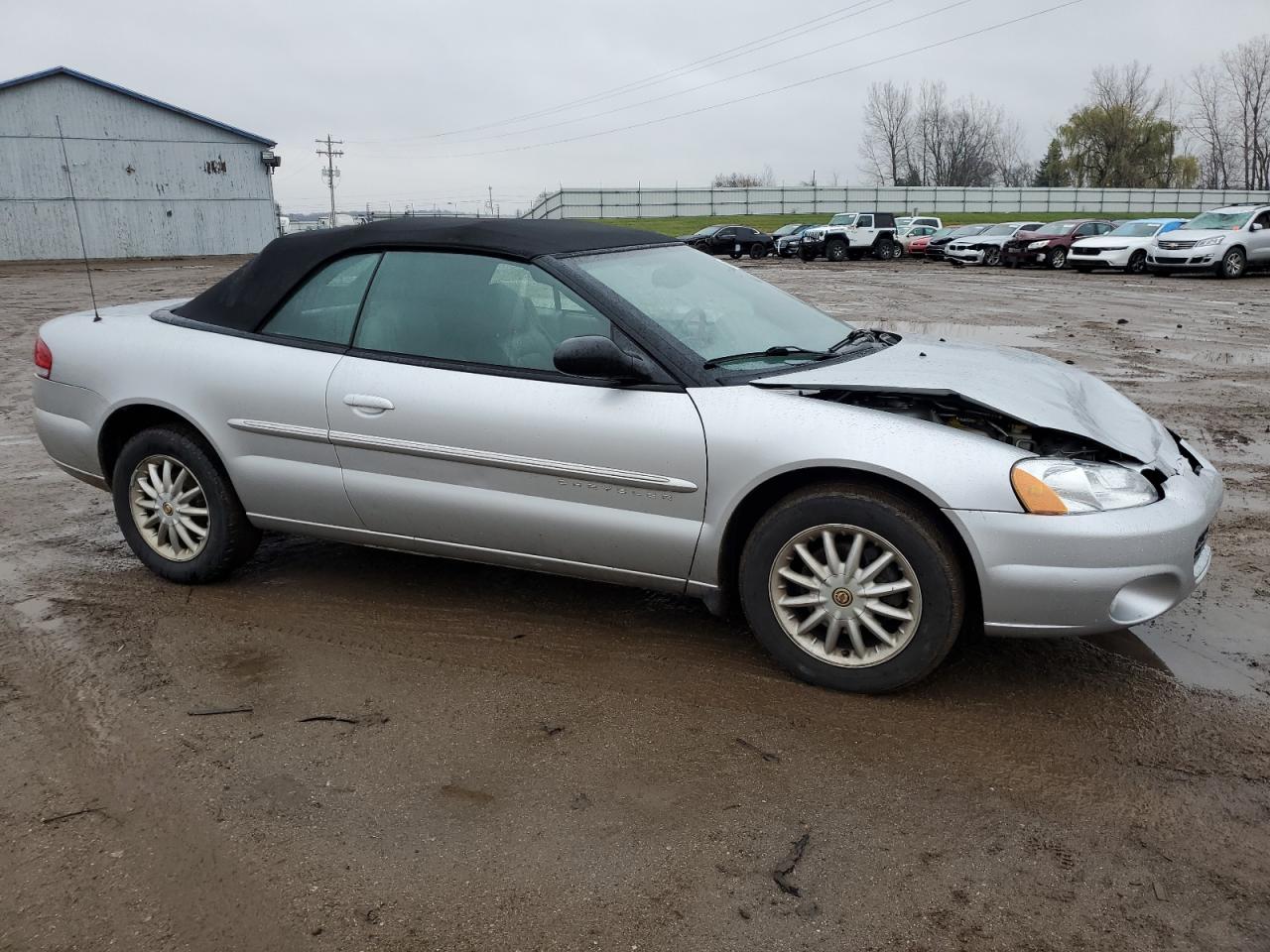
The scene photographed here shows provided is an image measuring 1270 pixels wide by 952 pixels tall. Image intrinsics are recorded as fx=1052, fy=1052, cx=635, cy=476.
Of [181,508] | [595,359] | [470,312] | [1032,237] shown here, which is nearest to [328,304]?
[470,312]

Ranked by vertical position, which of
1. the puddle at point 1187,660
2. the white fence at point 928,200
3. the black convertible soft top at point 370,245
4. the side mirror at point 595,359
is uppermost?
the white fence at point 928,200

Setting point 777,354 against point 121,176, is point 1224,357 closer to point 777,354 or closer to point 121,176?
point 777,354

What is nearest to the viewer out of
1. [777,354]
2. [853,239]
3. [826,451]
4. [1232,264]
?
[826,451]

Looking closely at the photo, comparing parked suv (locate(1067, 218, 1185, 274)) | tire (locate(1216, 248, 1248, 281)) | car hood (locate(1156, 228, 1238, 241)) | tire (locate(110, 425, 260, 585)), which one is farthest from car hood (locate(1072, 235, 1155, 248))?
tire (locate(110, 425, 260, 585))

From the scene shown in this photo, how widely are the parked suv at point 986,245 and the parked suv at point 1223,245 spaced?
7182 millimetres

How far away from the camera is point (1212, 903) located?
7.93ft

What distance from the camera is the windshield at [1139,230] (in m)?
27.0

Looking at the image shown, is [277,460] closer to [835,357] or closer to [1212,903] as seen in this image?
[835,357]

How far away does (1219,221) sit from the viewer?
24.6 metres

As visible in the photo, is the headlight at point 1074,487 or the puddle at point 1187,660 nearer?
the headlight at point 1074,487

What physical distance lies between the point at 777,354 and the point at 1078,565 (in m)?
1.32

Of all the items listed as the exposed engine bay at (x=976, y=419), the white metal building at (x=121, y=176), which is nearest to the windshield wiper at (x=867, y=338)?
the exposed engine bay at (x=976, y=419)

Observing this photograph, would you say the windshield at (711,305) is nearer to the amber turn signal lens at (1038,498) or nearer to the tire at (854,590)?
the tire at (854,590)

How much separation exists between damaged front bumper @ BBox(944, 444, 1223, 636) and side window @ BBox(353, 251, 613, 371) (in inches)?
59.5
